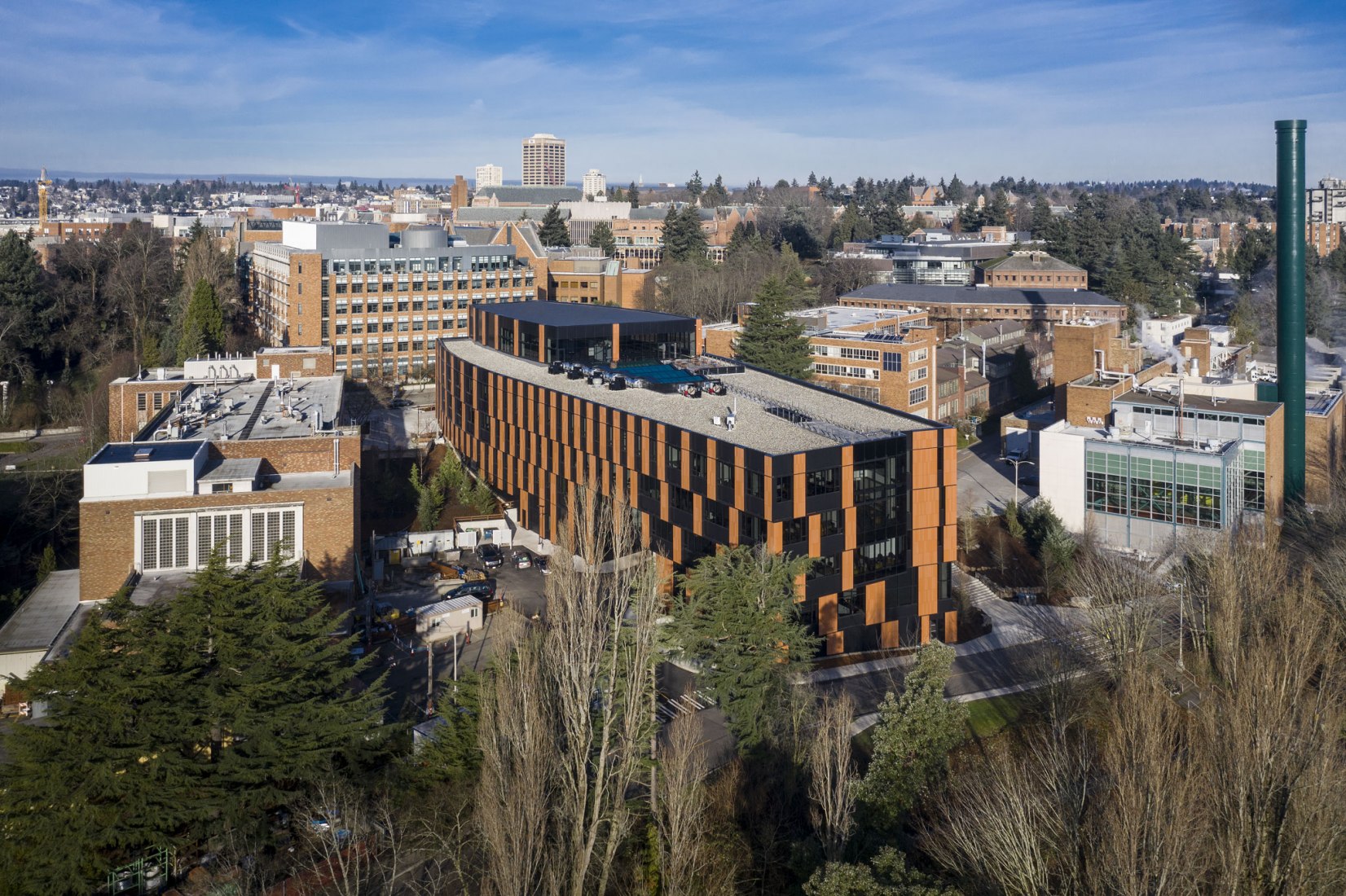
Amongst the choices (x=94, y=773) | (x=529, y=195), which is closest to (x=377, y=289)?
(x=94, y=773)

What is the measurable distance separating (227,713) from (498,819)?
20.5ft

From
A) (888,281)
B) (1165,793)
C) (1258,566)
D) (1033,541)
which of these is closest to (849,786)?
(1165,793)

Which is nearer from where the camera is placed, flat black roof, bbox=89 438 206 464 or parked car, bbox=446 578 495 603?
flat black roof, bbox=89 438 206 464

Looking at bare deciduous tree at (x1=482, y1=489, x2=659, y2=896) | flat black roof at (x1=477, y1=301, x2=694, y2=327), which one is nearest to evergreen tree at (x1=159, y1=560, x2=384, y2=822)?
bare deciduous tree at (x1=482, y1=489, x2=659, y2=896)

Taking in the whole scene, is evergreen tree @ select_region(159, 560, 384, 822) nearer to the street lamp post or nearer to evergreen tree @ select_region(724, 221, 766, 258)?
the street lamp post

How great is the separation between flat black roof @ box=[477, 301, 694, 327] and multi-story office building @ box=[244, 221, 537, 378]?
15.0 metres

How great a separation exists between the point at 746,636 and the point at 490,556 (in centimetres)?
1502

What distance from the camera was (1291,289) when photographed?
36688mm

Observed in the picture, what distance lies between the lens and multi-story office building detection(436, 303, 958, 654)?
25.5 meters

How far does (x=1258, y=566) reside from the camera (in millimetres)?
24609

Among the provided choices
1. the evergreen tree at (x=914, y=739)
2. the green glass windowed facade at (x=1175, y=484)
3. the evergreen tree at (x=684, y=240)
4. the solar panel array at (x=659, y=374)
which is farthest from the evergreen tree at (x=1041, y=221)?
the evergreen tree at (x=914, y=739)

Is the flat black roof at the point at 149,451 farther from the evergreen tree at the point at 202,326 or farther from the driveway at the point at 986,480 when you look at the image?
the evergreen tree at the point at 202,326

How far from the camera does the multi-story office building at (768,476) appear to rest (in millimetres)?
25516

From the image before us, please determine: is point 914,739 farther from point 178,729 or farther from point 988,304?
point 988,304
